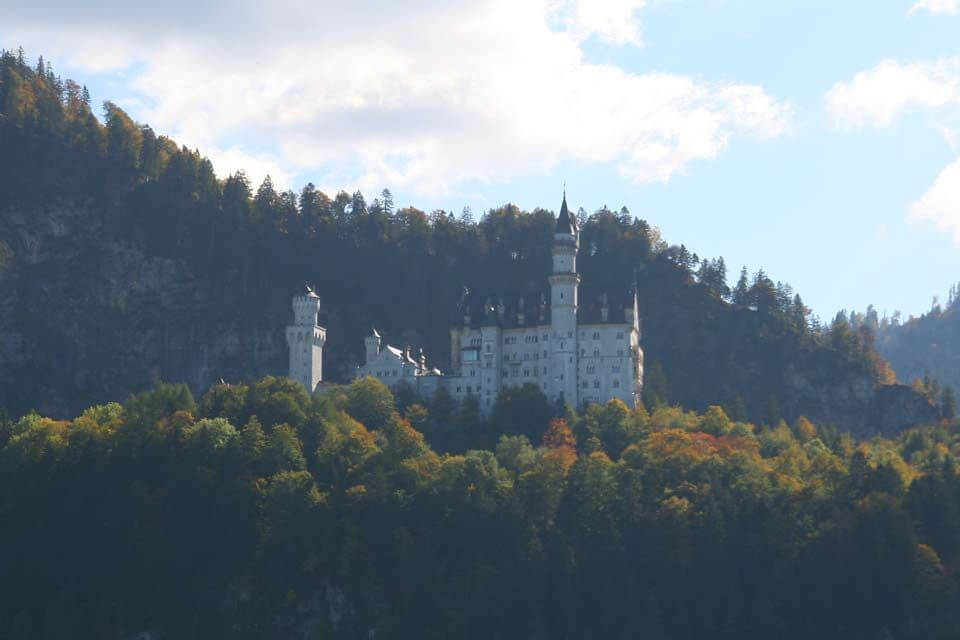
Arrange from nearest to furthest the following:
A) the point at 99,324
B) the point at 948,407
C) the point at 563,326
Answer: the point at 563,326 → the point at 99,324 → the point at 948,407

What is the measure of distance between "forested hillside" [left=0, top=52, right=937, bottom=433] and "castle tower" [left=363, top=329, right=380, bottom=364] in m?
8.26

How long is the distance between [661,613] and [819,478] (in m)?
14.7

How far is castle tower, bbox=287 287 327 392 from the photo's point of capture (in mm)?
131500

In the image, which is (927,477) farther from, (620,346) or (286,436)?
(286,436)

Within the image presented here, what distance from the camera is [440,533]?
11100 centimetres

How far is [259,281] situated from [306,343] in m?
19.2

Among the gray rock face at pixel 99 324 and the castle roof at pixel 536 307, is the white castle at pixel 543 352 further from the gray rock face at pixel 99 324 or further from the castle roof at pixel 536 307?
the gray rock face at pixel 99 324

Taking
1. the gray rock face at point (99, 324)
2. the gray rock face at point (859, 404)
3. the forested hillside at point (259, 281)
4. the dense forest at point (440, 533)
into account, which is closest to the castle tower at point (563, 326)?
the dense forest at point (440, 533)

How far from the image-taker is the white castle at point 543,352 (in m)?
128

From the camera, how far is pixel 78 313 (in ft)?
476

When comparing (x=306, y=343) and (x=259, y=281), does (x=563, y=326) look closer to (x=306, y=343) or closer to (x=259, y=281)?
(x=306, y=343)

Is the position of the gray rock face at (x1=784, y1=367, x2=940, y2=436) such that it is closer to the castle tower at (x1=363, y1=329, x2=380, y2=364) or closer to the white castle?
the white castle

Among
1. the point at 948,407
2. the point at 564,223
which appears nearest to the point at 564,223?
the point at 564,223

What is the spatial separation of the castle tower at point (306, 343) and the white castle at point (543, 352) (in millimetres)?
66
